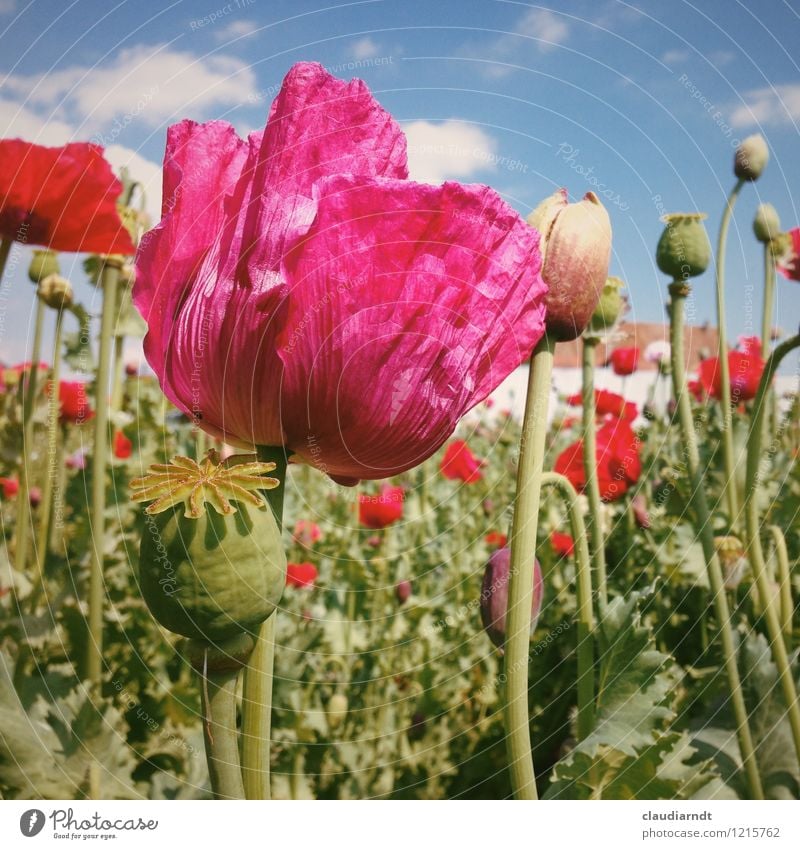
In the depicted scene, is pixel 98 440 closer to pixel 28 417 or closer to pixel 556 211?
pixel 28 417

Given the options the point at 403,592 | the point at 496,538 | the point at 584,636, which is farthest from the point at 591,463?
the point at 496,538

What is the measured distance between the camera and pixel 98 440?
1.92 ft

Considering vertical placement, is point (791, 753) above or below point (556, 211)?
below

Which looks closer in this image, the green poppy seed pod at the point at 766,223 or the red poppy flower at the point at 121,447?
the green poppy seed pod at the point at 766,223

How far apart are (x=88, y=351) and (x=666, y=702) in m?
0.66

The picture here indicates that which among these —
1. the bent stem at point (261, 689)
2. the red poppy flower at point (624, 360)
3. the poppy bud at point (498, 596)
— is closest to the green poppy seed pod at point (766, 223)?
the red poppy flower at point (624, 360)

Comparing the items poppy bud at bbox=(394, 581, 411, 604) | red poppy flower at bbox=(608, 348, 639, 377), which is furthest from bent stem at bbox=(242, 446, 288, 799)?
red poppy flower at bbox=(608, 348, 639, 377)

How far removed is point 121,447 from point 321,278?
70 cm

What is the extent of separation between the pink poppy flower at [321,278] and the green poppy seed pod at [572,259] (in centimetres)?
5

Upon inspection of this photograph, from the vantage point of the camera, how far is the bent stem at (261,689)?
30 cm

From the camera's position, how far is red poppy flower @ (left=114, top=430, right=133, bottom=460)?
916mm

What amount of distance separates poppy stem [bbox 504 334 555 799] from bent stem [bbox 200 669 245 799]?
0.43 ft

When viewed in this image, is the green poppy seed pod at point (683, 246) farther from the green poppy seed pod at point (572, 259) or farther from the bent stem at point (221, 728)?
the bent stem at point (221, 728)
